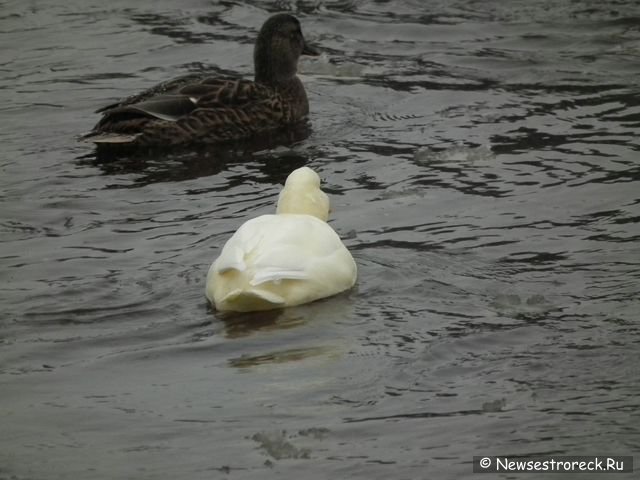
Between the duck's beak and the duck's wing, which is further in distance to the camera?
the duck's beak

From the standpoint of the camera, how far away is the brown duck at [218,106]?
474 inches

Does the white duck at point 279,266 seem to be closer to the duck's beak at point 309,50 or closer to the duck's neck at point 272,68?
the duck's neck at point 272,68

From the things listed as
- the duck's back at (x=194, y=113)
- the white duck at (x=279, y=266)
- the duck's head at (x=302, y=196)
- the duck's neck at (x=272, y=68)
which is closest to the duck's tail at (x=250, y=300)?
the white duck at (x=279, y=266)

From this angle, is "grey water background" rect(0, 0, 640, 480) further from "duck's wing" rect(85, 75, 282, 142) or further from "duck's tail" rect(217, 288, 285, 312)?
"duck's wing" rect(85, 75, 282, 142)

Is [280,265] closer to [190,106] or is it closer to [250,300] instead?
[250,300]

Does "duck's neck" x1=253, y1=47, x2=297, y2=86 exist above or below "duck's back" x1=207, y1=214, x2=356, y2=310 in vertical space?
above

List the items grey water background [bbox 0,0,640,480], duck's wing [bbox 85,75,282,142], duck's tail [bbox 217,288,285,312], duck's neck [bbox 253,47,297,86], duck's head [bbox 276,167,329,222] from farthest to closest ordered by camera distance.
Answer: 1. duck's neck [bbox 253,47,297,86]
2. duck's wing [bbox 85,75,282,142]
3. duck's head [bbox 276,167,329,222]
4. duck's tail [bbox 217,288,285,312]
5. grey water background [bbox 0,0,640,480]

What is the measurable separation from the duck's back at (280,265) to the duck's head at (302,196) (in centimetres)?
41

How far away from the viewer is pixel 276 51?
42.8 feet

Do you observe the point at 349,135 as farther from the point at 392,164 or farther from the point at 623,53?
the point at 623,53

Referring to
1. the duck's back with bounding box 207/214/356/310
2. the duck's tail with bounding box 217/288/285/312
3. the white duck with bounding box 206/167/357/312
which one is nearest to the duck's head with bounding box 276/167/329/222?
the white duck with bounding box 206/167/357/312

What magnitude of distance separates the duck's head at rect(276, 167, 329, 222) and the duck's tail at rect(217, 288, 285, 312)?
937 mm

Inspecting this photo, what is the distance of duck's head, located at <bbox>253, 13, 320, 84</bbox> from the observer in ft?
42.7

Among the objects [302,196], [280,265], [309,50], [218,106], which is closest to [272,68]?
[309,50]
